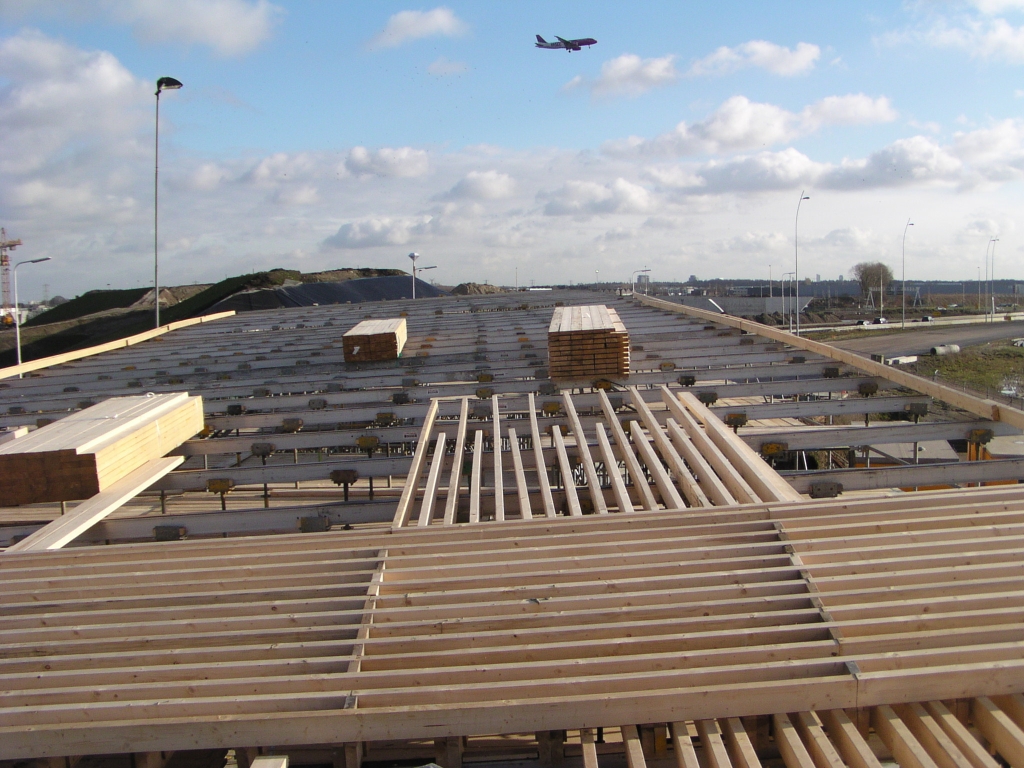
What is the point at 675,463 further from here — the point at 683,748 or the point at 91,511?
the point at 91,511

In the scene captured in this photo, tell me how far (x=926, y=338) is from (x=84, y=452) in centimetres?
5153

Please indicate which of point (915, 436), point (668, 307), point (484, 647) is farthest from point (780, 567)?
point (668, 307)

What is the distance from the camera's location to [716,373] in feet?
43.8

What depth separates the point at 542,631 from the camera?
510 cm

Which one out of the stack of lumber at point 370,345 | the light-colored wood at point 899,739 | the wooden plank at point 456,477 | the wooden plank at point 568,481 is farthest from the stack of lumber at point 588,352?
the light-colored wood at point 899,739

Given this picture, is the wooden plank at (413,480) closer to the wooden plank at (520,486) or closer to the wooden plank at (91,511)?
the wooden plank at (520,486)

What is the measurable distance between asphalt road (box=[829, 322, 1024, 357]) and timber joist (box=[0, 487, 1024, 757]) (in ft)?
131

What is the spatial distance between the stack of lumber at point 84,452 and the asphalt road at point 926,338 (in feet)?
132

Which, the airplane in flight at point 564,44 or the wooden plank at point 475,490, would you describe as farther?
the airplane in flight at point 564,44

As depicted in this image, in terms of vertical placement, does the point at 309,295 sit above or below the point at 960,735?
above

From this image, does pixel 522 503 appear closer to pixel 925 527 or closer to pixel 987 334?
pixel 925 527

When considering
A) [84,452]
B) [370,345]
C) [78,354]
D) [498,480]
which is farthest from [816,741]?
[78,354]

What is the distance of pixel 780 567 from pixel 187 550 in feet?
16.7

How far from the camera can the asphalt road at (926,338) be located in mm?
44188
